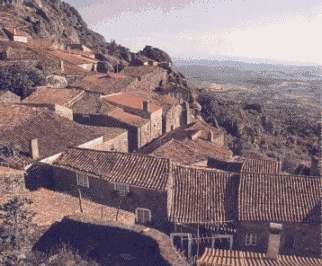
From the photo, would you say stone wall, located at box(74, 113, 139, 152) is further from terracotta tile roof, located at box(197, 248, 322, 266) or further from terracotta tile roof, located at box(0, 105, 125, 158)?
terracotta tile roof, located at box(197, 248, 322, 266)

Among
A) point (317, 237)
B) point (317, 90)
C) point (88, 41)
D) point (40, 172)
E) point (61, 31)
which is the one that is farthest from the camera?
point (317, 90)

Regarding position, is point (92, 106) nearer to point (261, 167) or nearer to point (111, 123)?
point (111, 123)

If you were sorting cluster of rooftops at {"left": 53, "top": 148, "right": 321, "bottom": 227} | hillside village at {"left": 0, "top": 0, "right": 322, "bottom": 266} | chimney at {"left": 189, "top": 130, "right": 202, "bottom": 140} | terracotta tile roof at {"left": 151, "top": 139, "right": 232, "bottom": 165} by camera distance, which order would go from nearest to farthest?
1. hillside village at {"left": 0, "top": 0, "right": 322, "bottom": 266}
2. cluster of rooftops at {"left": 53, "top": 148, "right": 321, "bottom": 227}
3. terracotta tile roof at {"left": 151, "top": 139, "right": 232, "bottom": 165}
4. chimney at {"left": 189, "top": 130, "right": 202, "bottom": 140}

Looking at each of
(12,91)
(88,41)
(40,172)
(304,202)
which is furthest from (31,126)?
(88,41)

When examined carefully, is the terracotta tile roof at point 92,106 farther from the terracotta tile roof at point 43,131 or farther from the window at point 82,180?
the window at point 82,180

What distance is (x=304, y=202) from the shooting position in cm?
2125

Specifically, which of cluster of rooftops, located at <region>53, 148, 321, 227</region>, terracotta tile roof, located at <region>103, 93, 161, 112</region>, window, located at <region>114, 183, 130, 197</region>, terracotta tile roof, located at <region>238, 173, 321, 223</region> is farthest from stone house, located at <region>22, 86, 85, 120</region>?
terracotta tile roof, located at <region>238, 173, 321, 223</region>

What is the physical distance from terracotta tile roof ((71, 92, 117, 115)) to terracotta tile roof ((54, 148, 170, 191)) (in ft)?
36.9

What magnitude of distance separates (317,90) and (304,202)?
5764 inches

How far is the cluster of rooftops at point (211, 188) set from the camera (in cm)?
2080

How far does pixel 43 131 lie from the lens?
26953 mm

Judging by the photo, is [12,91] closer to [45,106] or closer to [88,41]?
[45,106]

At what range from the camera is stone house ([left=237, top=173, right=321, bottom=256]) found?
20422 millimetres

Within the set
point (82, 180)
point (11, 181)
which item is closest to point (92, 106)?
point (82, 180)
